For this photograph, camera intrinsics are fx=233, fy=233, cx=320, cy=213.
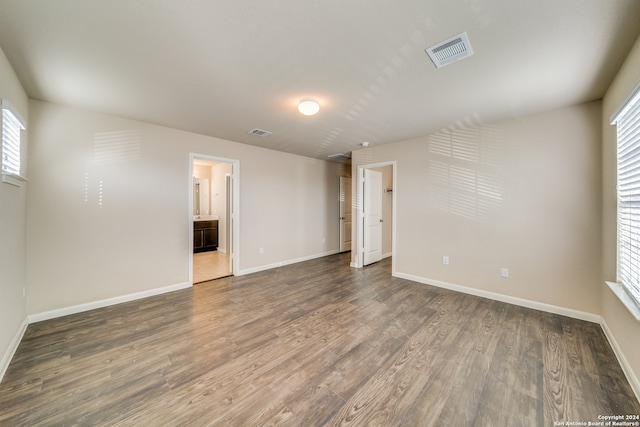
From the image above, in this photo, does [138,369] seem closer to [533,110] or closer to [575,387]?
[575,387]

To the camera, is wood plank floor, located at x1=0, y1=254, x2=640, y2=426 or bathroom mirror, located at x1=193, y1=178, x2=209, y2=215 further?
bathroom mirror, located at x1=193, y1=178, x2=209, y2=215

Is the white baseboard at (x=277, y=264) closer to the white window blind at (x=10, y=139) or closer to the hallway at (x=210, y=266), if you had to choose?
the hallway at (x=210, y=266)

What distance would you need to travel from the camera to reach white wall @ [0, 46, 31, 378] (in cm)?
182

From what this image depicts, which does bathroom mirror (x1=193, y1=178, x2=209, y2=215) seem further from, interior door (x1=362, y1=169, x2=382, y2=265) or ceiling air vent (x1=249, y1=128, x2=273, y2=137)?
interior door (x1=362, y1=169, x2=382, y2=265)

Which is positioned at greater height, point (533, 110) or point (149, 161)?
point (533, 110)

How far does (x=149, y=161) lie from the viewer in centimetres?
335

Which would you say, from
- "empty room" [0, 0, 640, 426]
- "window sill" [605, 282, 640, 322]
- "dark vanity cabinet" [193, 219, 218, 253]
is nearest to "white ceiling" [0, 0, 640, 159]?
"empty room" [0, 0, 640, 426]

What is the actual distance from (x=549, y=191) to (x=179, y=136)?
16.8 ft

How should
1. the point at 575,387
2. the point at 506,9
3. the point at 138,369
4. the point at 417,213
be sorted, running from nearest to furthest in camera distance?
the point at 506,9 < the point at 575,387 < the point at 138,369 < the point at 417,213

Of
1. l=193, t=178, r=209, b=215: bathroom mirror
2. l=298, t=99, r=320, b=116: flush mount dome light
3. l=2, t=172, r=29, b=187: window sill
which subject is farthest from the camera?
l=193, t=178, r=209, b=215: bathroom mirror

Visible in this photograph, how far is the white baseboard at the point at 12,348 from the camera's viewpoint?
5.85 ft

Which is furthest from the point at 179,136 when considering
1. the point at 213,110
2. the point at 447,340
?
the point at 447,340

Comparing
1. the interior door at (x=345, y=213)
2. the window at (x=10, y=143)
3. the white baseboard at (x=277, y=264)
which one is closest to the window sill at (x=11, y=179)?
the window at (x=10, y=143)

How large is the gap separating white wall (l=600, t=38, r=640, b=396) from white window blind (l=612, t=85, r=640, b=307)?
137 millimetres
